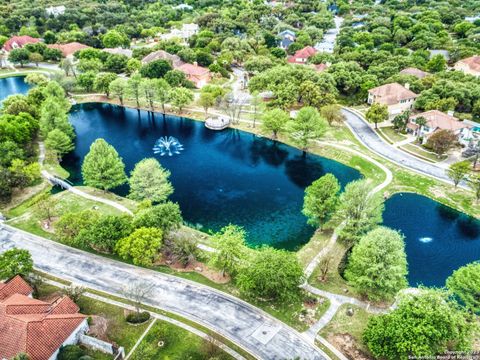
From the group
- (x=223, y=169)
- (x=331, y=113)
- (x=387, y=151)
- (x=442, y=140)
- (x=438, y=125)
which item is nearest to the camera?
(x=442, y=140)

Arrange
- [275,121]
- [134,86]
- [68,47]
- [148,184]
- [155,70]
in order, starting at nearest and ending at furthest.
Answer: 1. [148,184]
2. [275,121]
3. [134,86]
4. [155,70]
5. [68,47]

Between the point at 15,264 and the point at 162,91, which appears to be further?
the point at 162,91

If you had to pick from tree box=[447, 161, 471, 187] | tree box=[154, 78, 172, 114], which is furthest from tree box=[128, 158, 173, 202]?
A: tree box=[447, 161, 471, 187]

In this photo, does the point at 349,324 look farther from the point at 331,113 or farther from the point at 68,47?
the point at 68,47

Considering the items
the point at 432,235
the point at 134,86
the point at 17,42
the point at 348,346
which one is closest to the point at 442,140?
the point at 432,235

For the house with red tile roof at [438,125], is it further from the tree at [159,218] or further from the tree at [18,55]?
the tree at [18,55]

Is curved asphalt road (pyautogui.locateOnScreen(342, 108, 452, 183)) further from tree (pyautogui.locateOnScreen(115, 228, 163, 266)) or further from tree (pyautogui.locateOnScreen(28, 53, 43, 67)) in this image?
tree (pyautogui.locateOnScreen(28, 53, 43, 67))
